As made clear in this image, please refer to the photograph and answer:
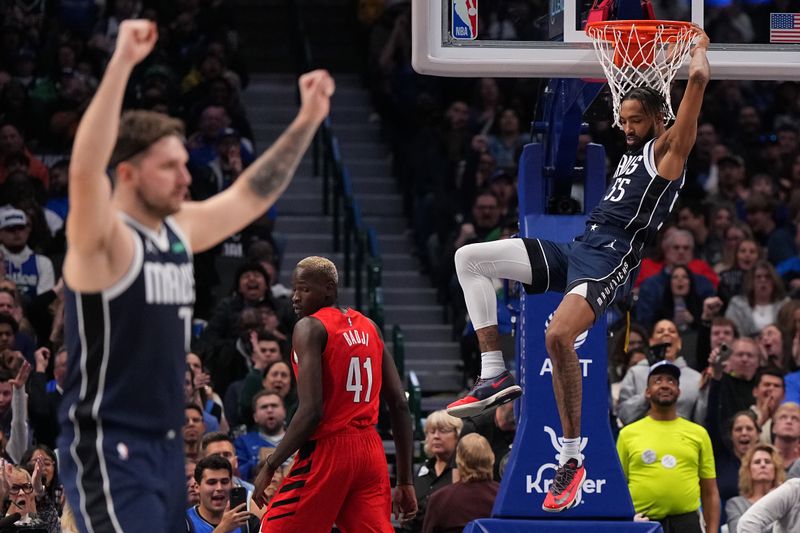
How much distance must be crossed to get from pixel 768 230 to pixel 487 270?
28.9ft

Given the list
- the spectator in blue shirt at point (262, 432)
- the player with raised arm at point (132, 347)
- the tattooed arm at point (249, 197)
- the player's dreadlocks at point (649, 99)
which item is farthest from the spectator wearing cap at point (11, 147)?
the player with raised arm at point (132, 347)

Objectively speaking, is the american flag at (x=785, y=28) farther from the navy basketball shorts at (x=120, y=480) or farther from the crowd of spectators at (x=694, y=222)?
the navy basketball shorts at (x=120, y=480)

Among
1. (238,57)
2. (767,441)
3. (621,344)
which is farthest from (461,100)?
(767,441)

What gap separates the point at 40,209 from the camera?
14.9m

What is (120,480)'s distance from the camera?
5.54 meters

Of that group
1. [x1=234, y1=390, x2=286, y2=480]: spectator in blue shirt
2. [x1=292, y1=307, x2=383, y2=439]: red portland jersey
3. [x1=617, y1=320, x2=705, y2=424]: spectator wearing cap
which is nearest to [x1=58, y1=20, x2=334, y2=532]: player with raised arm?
[x1=292, y1=307, x2=383, y2=439]: red portland jersey

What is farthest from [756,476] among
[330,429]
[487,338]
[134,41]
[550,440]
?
[134,41]

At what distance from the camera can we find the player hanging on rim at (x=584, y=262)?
8438 millimetres

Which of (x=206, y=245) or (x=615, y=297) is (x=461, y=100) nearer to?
(x=615, y=297)

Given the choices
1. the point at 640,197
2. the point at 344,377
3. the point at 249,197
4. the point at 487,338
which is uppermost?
the point at 249,197

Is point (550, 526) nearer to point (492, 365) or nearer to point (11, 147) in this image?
point (492, 365)

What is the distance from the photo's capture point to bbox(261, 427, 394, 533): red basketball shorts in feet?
28.5

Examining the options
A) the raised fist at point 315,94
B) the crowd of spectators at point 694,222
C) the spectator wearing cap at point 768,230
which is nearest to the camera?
the raised fist at point 315,94

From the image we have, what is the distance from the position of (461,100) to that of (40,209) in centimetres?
637
